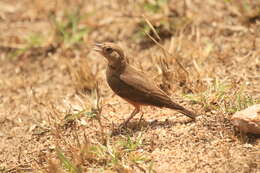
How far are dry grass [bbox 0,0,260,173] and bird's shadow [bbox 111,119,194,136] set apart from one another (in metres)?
0.01

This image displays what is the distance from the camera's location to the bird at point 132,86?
225 inches

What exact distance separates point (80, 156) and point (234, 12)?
177 inches

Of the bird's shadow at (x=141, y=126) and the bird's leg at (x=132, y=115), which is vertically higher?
the bird's leg at (x=132, y=115)

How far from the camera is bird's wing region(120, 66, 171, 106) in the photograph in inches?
226

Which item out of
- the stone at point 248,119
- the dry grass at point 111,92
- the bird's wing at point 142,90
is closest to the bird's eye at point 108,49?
the bird's wing at point 142,90

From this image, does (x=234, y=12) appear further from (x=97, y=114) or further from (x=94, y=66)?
(x=97, y=114)

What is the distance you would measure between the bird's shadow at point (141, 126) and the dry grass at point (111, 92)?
14mm

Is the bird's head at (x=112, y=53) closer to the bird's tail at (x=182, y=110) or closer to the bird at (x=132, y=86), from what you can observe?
the bird at (x=132, y=86)

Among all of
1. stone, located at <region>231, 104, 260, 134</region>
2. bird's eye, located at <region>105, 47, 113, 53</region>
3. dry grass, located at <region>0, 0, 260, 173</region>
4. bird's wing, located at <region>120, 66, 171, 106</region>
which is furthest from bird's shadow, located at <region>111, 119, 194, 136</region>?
bird's eye, located at <region>105, 47, 113, 53</region>

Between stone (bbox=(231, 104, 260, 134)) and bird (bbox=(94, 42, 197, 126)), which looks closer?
stone (bbox=(231, 104, 260, 134))

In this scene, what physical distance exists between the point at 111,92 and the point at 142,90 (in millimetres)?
1521

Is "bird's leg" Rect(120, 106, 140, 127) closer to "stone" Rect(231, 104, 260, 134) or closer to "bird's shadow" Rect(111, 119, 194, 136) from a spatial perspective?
"bird's shadow" Rect(111, 119, 194, 136)

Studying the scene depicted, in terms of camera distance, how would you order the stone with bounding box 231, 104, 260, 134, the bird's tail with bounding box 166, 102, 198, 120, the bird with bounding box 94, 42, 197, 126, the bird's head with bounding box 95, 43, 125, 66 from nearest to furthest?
the stone with bounding box 231, 104, 260, 134, the bird's tail with bounding box 166, 102, 198, 120, the bird with bounding box 94, 42, 197, 126, the bird's head with bounding box 95, 43, 125, 66

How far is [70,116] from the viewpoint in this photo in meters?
6.12
